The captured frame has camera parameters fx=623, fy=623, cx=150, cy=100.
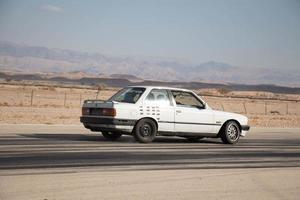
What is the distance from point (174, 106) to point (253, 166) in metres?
5.23

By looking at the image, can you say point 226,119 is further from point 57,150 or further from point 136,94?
point 57,150

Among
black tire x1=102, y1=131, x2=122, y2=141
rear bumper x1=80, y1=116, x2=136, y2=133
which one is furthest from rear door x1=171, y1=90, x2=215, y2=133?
black tire x1=102, y1=131, x2=122, y2=141

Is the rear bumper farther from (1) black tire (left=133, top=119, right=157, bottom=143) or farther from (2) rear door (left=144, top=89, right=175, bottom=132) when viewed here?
(2) rear door (left=144, top=89, right=175, bottom=132)

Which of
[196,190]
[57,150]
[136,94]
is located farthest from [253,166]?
[136,94]

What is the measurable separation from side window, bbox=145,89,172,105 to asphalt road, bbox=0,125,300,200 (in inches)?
47.7

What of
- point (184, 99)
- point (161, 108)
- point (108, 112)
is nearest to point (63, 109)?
point (184, 99)

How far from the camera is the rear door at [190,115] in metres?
17.2

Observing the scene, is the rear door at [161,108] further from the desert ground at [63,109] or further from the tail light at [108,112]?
the desert ground at [63,109]

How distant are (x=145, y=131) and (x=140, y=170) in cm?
563

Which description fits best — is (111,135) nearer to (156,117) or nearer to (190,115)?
(156,117)

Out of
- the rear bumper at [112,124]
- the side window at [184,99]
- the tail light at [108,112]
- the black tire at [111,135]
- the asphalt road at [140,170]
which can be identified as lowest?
the asphalt road at [140,170]

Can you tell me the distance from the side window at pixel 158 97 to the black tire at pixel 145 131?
23.2 inches

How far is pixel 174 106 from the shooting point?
1714 cm

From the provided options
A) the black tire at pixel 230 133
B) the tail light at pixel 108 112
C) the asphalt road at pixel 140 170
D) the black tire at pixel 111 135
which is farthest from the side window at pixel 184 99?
the tail light at pixel 108 112
